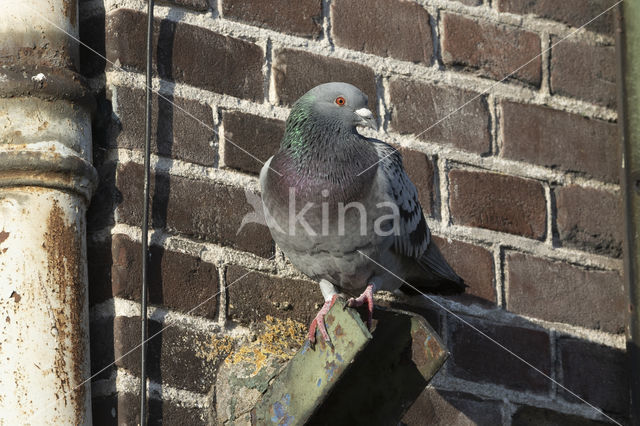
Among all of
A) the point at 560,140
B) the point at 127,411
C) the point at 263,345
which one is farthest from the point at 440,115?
the point at 127,411

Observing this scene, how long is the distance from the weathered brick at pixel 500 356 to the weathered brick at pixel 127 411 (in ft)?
1.92

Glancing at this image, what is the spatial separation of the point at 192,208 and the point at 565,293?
0.80 meters

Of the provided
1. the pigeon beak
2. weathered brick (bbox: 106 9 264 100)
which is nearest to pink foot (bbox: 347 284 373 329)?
the pigeon beak

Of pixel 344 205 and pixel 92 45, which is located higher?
pixel 92 45

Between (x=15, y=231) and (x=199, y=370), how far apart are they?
1.26 ft

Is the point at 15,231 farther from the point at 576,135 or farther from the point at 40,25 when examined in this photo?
the point at 576,135

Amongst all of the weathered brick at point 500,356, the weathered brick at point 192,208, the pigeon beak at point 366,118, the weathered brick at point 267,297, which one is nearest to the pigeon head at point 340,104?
the pigeon beak at point 366,118

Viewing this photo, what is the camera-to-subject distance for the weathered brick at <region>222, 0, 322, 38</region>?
2.02 m

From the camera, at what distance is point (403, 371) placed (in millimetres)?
1574

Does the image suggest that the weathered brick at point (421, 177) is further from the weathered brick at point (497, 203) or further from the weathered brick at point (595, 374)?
the weathered brick at point (595, 374)

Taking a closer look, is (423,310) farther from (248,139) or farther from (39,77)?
(39,77)

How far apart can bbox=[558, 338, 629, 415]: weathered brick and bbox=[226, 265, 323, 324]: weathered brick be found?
0.53 meters

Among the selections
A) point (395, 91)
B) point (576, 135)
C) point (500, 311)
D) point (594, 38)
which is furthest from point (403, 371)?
point (594, 38)

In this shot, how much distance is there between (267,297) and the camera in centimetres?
189
